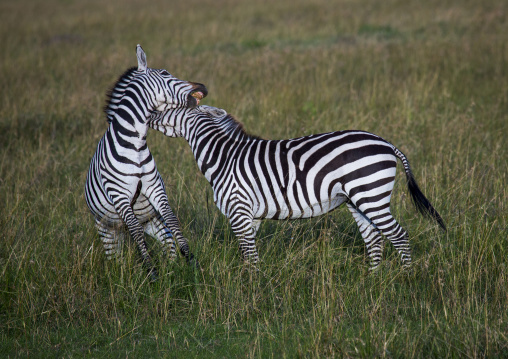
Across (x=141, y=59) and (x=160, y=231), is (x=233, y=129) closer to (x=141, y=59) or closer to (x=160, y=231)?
(x=141, y=59)

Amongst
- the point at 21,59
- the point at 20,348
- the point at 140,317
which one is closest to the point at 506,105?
the point at 140,317

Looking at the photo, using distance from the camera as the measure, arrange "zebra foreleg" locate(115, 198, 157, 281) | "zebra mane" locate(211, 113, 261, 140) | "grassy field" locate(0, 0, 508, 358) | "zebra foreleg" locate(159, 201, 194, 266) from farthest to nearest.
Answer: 1. "zebra mane" locate(211, 113, 261, 140)
2. "zebra foreleg" locate(159, 201, 194, 266)
3. "zebra foreleg" locate(115, 198, 157, 281)
4. "grassy field" locate(0, 0, 508, 358)

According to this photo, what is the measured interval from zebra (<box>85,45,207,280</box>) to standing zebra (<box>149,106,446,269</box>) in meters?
0.27

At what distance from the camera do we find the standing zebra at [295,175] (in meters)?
4.23

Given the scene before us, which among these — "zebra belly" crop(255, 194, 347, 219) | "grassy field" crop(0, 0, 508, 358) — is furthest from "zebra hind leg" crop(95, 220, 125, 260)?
"zebra belly" crop(255, 194, 347, 219)

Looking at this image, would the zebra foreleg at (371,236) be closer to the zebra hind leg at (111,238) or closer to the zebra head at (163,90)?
the zebra head at (163,90)

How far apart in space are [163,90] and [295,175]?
4.37 feet

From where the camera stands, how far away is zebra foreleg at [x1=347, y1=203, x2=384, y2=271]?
4.61m

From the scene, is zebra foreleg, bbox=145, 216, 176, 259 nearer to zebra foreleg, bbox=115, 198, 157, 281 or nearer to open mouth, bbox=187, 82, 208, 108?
zebra foreleg, bbox=115, 198, 157, 281

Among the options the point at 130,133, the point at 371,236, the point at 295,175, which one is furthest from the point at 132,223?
the point at 371,236

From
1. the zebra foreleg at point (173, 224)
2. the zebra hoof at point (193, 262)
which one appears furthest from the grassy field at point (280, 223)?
the zebra foreleg at point (173, 224)

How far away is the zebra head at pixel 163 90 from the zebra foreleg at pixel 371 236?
1693mm

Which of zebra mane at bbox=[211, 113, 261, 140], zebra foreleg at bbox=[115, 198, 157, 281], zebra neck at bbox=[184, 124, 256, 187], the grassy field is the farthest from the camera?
zebra mane at bbox=[211, 113, 261, 140]

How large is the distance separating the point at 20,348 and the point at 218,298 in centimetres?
149
